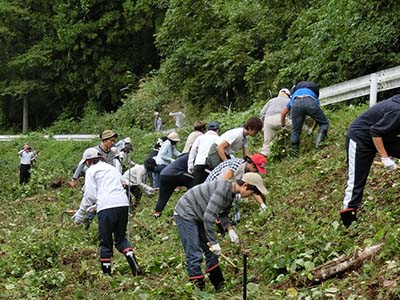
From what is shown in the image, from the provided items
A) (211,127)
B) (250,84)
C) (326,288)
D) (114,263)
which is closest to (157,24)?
(250,84)

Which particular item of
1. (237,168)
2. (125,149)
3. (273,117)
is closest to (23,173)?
(125,149)

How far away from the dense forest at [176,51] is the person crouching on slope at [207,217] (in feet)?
26.7

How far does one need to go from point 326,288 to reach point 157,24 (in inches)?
1230

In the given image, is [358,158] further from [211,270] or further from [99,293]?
[99,293]

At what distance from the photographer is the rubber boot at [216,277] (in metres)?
7.47

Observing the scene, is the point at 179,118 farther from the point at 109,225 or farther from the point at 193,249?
the point at 193,249

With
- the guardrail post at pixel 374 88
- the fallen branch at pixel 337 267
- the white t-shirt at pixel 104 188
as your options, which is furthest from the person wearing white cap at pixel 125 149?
the fallen branch at pixel 337 267

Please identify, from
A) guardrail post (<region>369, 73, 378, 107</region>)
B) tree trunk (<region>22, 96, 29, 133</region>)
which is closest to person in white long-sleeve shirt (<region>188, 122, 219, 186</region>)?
guardrail post (<region>369, 73, 378, 107</region>)

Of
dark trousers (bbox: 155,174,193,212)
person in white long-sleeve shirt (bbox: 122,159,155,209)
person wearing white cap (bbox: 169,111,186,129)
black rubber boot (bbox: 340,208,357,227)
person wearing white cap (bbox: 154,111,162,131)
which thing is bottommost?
person wearing white cap (bbox: 154,111,162,131)

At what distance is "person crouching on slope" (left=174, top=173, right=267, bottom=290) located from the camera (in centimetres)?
704

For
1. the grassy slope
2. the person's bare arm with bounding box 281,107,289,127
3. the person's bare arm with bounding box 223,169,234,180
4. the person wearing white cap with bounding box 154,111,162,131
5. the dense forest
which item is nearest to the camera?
the grassy slope

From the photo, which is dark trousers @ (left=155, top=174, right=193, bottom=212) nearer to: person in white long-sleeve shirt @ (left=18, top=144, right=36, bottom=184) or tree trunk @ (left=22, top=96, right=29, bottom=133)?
person in white long-sleeve shirt @ (left=18, top=144, right=36, bottom=184)

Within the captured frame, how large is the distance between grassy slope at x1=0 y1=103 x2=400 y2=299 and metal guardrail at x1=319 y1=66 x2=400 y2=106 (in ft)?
1.49

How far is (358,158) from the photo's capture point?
7.22 metres
